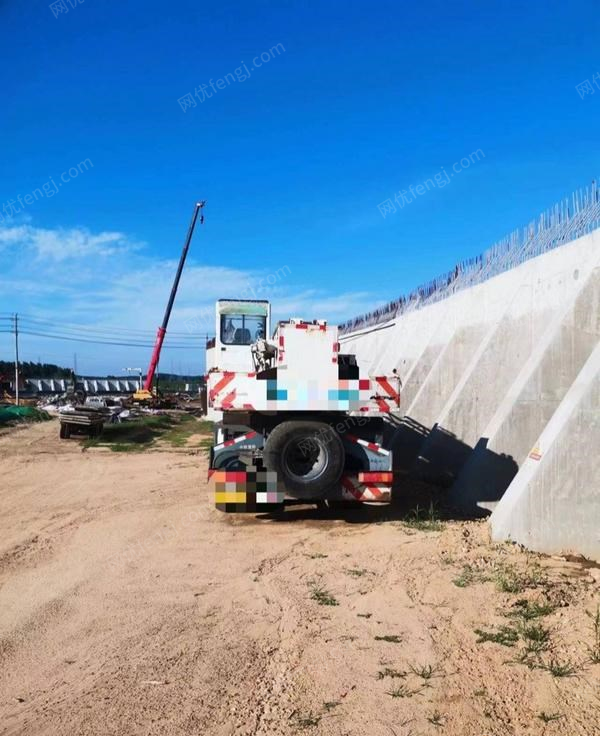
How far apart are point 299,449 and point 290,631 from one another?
11.9 ft

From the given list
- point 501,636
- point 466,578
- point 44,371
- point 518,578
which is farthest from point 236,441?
point 44,371

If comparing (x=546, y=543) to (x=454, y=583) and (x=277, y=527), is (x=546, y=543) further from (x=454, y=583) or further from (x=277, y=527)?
(x=277, y=527)

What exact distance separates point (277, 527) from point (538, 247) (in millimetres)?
7724

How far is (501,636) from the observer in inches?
189

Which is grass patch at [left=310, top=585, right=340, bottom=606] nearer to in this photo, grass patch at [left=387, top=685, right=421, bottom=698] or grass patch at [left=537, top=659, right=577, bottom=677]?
grass patch at [left=387, top=685, right=421, bottom=698]

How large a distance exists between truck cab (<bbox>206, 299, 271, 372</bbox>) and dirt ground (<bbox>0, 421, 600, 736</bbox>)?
3.87 m

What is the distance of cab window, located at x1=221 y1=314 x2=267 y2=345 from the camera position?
12.2m

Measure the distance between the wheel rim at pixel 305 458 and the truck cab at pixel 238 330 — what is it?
Answer: 363 cm

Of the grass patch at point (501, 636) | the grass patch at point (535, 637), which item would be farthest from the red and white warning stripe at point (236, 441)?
the grass patch at point (535, 637)

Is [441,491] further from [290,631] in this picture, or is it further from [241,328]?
[290,631]

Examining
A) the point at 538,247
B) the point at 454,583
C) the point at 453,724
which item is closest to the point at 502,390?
the point at 538,247

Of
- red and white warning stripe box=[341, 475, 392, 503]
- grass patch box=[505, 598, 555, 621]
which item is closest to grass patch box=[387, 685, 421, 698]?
grass patch box=[505, 598, 555, 621]

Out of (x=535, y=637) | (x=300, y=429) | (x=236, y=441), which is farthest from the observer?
(x=236, y=441)

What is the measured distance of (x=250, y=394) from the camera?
861cm
